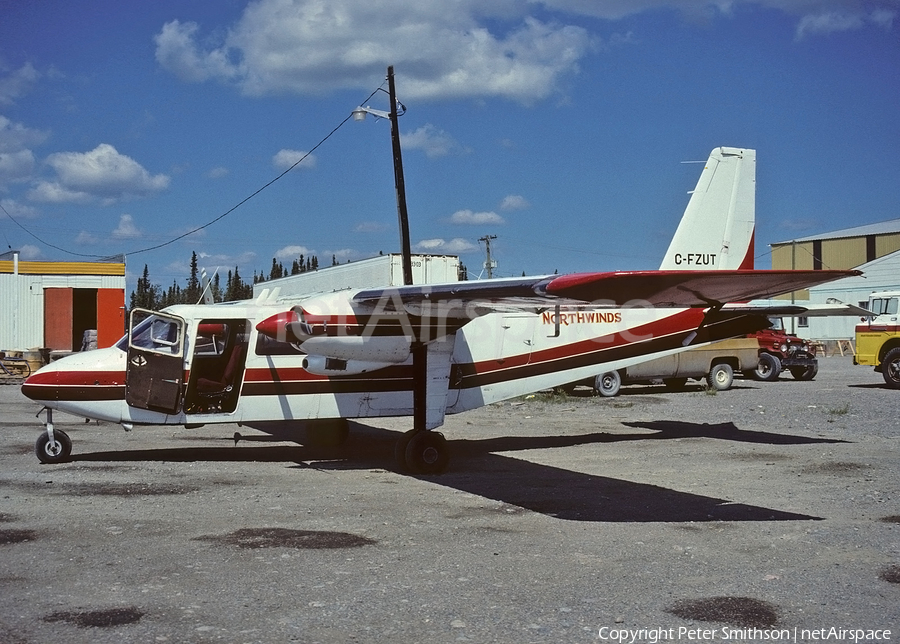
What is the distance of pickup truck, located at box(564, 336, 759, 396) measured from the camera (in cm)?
2331

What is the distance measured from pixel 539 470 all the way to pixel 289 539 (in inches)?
193

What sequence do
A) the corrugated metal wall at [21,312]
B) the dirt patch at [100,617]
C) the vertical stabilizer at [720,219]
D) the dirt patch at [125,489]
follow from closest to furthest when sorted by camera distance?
the dirt patch at [100,617]
the dirt patch at [125,489]
the vertical stabilizer at [720,219]
the corrugated metal wall at [21,312]

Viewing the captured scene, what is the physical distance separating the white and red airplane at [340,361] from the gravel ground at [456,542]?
32.2 inches

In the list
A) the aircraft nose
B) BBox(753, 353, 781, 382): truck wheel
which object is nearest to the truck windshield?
BBox(753, 353, 781, 382): truck wheel

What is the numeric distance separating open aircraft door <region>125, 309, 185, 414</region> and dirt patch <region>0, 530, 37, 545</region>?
12.1ft

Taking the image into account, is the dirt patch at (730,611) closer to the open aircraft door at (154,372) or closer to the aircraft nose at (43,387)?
the open aircraft door at (154,372)

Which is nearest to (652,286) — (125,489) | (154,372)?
(125,489)

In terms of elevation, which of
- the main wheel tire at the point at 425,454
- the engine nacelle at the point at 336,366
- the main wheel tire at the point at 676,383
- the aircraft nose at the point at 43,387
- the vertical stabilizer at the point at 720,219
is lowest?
the main wheel tire at the point at 425,454

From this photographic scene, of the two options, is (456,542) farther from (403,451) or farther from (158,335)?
(158,335)

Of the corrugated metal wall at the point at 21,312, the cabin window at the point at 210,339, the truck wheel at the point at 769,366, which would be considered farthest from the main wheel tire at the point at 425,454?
the corrugated metal wall at the point at 21,312

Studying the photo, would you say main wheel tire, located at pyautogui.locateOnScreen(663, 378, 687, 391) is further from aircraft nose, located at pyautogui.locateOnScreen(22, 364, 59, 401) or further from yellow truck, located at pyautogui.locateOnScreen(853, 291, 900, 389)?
aircraft nose, located at pyautogui.locateOnScreen(22, 364, 59, 401)

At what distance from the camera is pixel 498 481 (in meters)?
10.5

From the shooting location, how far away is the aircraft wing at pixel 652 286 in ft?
22.7

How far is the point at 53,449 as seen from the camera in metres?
11.3
